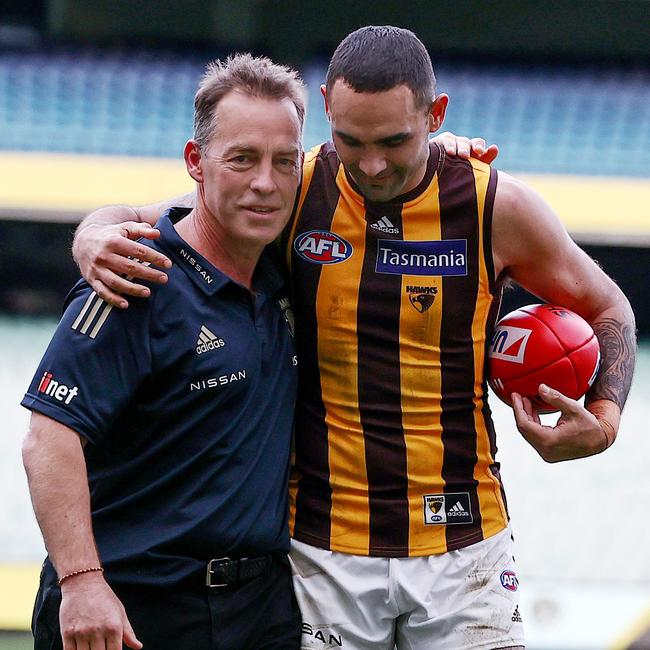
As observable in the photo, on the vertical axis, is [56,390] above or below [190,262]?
below

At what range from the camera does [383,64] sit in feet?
8.27

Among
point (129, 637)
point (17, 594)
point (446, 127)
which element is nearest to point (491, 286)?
point (129, 637)

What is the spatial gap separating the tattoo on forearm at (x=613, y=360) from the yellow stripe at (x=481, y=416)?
0.28 metres

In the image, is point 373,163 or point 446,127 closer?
point 373,163

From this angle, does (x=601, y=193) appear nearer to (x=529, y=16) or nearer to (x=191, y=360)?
(x=529, y=16)

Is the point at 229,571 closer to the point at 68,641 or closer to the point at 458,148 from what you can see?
the point at 68,641

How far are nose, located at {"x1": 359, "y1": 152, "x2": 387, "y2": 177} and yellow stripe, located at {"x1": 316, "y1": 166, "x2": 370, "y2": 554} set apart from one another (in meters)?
0.23

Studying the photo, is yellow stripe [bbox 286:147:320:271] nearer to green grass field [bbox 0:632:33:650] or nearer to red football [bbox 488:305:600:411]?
red football [bbox 488:305:600:411]

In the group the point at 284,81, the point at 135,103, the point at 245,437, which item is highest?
the point at 284,81

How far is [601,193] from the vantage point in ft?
26.2

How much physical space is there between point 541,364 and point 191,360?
0.85 metres

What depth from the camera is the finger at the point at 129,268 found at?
2.42 metres

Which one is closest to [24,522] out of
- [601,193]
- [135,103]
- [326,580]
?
[135,103]

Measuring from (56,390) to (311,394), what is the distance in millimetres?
665
